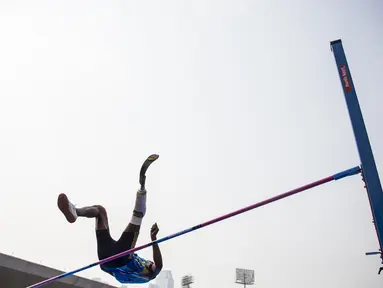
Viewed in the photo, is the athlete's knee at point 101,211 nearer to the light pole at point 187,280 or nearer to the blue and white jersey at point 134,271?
the blue and white jersey at point 134,271

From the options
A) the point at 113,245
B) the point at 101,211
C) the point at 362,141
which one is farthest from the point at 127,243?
the point at 362,141

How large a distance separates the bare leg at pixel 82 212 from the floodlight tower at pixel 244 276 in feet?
124

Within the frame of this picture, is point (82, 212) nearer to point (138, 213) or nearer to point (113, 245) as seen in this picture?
point (113, 245)

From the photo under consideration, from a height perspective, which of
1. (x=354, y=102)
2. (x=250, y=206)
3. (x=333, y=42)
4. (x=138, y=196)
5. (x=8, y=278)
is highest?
(x=333, y=42)

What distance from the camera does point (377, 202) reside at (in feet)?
8.59

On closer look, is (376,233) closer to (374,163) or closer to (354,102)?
(374,163)

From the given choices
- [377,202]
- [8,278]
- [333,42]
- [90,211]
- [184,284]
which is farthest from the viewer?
[184,284]

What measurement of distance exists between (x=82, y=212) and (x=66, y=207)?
1.45 feet

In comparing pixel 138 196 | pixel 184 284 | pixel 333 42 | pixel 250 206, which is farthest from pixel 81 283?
pixel 184 284

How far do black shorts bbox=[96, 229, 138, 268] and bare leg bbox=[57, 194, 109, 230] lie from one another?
4.9 inches

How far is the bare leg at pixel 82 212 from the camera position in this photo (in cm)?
369

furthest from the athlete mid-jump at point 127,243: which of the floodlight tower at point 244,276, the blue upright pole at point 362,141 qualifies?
the floodlight tower at point 244,276

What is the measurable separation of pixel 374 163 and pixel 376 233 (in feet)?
1.96

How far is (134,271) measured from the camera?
179 inches
